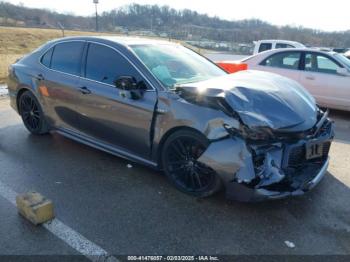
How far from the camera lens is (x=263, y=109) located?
330 centimetres

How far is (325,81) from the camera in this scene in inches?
277

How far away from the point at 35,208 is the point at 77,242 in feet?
1.79

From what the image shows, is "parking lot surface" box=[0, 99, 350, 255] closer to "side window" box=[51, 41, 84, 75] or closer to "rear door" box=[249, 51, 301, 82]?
"side window" box=[51, 41, 84, 75]

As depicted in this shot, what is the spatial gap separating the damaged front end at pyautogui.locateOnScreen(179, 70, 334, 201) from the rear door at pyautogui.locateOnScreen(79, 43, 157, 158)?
2.05 feet

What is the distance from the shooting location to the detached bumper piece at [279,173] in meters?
3.01

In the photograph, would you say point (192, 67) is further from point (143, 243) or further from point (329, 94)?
point (329, 94)

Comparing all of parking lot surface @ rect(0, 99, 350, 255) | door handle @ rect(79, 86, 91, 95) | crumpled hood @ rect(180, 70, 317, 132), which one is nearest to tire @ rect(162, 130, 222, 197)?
parking lot surface @ rect(0, 99, 350, 255)

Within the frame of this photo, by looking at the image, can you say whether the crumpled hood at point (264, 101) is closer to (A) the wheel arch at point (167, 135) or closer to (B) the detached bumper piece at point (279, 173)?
(B) the detached bumper piece at point (279, 173)

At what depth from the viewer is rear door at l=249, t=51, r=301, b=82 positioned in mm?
7410

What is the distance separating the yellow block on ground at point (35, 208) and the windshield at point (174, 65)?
1.73 meters

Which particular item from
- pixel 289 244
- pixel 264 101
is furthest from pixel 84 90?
pixel 289 244

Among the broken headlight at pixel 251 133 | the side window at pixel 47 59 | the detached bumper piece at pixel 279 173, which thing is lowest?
the detached bumper piece at pixel 279 173

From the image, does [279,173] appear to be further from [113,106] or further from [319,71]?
[319,71]

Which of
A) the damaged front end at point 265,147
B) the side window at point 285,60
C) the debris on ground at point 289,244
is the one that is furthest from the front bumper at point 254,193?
the side window at point 285,60
